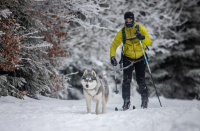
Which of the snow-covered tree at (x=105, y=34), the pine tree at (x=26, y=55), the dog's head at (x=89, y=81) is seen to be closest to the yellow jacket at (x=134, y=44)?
the dog's head at (x=89, y=81)

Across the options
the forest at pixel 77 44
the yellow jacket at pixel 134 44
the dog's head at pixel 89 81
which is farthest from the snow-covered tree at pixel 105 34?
the dog's head at pixel 89 81

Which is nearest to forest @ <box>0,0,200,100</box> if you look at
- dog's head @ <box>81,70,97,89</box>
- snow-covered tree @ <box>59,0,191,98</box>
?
snow-covered tree @ <box>59,0,191,98</box>

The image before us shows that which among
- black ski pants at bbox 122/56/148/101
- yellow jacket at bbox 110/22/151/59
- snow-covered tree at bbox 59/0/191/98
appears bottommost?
black ski pants at bbox 122/56/148/101

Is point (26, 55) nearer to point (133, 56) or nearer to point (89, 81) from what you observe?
point (89, 81)

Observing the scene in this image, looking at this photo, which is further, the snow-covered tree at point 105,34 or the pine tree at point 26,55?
the snow-covered tree at point 105,34

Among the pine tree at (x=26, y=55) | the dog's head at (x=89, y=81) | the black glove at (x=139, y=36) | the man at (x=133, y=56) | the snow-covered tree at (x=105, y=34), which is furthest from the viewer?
the snow-covered tree at (x=105, y=34)

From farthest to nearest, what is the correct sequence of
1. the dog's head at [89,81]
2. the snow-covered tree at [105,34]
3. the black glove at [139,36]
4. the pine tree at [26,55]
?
the snow-covered tree at [105,34] → the pine tree at [26,55] → the black glove at [139,36] → the dog's head at [89,81]

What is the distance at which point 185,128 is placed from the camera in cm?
234

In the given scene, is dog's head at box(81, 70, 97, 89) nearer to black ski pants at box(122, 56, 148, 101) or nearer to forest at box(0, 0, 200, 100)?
black ski pants at box(122, 56, 148, 101)

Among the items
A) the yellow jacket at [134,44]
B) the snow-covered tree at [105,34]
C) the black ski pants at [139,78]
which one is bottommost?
the black ski pants at [139,78]

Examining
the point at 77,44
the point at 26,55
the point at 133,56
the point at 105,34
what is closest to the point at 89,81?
the point at 133,56

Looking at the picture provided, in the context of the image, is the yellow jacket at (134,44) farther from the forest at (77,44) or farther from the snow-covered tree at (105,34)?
the snow-covered tree at (105,34)

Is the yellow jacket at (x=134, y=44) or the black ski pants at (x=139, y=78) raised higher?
the yellow jacket at (x=134, y=44)

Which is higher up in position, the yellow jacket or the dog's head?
the yellow jacket
